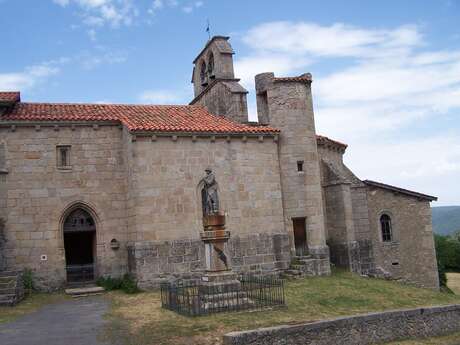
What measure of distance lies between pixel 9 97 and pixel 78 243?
6.24m

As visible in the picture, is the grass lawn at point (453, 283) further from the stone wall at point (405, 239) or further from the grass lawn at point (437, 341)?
the grass lawn at point (437, 341)

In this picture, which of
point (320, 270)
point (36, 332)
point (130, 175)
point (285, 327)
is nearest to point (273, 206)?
point (320, 270)

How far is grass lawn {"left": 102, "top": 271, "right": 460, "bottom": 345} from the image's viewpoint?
10695 mm

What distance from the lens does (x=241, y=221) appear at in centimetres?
1897

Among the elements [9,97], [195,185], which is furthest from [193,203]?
[9,97]

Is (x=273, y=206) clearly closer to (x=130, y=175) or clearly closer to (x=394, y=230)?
(x=130, y=175)

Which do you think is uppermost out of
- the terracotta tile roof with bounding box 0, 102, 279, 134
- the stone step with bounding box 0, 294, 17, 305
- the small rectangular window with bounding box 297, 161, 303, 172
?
the terracotta tile roof with bounding box 0, 102, 279, 134

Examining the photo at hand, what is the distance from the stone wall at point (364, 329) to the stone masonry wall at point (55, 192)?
363 inches

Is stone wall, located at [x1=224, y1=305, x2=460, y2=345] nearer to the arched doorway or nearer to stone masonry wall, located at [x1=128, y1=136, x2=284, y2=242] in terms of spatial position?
stone masonry wall, located at [x1=128, y1=136, x2=284, y2=242]

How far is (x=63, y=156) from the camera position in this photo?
18062 mm

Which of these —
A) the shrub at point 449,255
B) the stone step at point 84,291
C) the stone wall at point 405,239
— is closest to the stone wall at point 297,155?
the stone wall at point 405,239

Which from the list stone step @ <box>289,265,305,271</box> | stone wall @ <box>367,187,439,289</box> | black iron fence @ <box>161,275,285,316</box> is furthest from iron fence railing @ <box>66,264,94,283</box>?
stone wall @ <box>367,187,439,289</box>

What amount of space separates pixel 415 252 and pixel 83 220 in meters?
15.4

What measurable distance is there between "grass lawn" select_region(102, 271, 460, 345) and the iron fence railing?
216 centimetres
